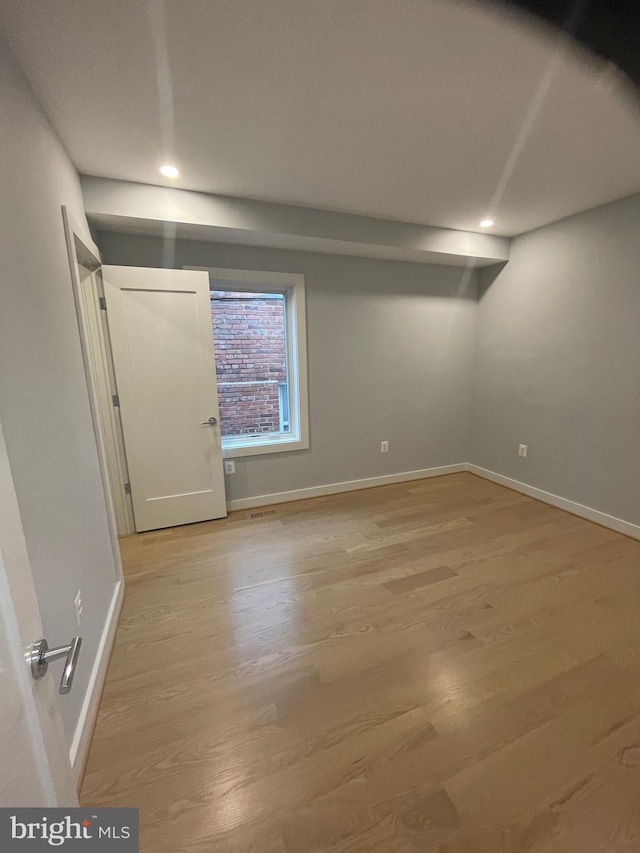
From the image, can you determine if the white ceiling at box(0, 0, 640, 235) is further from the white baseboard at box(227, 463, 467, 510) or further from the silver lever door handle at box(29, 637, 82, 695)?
the white baseboard at box(227, 463, 467, 510)

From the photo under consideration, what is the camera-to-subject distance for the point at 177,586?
2.13m

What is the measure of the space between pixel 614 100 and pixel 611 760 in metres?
2.61

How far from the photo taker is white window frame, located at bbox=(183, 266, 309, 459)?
9.46ft

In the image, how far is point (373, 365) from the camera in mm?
3439

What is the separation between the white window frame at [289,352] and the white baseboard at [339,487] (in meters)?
0.44

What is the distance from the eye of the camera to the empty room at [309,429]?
108cm

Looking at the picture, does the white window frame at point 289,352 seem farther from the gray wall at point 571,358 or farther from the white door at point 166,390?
the gray wall at point 571,358

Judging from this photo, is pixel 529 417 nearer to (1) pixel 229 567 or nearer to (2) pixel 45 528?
(1) pixel 229 567

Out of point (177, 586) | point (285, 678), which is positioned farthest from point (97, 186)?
point (285, 678)

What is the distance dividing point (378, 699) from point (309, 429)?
2.21m

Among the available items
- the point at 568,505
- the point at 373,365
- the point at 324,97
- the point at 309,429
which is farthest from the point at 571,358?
the point at 324,97

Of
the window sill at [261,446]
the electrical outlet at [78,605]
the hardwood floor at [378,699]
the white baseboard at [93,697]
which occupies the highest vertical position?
the window sill at [261,446]

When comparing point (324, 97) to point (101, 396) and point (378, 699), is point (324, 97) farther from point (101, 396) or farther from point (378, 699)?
point (378, 699)

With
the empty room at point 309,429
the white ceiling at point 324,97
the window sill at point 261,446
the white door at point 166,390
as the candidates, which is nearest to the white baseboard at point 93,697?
the empty room at point 309,429
